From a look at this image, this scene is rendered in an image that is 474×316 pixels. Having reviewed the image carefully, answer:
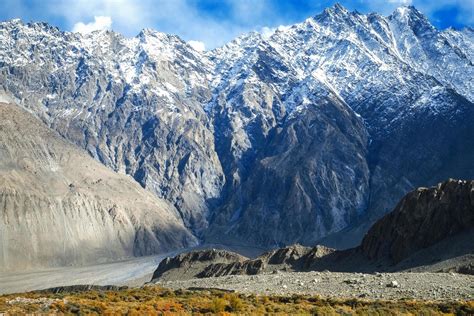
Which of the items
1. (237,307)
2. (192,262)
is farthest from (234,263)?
(237,307)

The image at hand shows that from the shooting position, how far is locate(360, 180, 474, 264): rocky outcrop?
74875mm

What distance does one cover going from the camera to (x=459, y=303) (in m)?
27.9

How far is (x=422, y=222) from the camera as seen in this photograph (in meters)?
80.5

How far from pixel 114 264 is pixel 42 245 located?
20.6 metres

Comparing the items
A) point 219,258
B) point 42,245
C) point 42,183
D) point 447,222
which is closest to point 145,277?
point 219,258

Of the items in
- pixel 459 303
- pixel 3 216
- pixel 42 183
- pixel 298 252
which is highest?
pixel 42 183

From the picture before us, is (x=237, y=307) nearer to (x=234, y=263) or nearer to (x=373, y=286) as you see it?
(x=373, y=286)

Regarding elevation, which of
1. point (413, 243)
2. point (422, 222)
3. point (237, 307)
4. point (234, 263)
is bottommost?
point (237, 307)

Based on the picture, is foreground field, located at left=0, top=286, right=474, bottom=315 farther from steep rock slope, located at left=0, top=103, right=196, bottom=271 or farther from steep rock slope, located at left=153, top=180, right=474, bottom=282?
steep rock slope, located at left=0, top=103, right=196, bottom=271

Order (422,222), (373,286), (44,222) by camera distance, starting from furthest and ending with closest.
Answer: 1. (44,222)
2. (422,222)
3. (373,286)

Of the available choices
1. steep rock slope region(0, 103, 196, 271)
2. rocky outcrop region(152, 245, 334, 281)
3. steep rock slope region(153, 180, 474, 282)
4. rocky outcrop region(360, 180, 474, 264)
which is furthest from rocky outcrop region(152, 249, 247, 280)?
steep rock slope region(0, 103, 196, 271)

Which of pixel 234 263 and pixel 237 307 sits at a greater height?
pixel 234 263

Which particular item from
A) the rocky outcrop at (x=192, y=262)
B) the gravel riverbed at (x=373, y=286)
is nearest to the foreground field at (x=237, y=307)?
the gravel riverbed at (x=373, y=286)

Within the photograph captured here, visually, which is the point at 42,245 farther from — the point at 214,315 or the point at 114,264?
the point at 214,315
